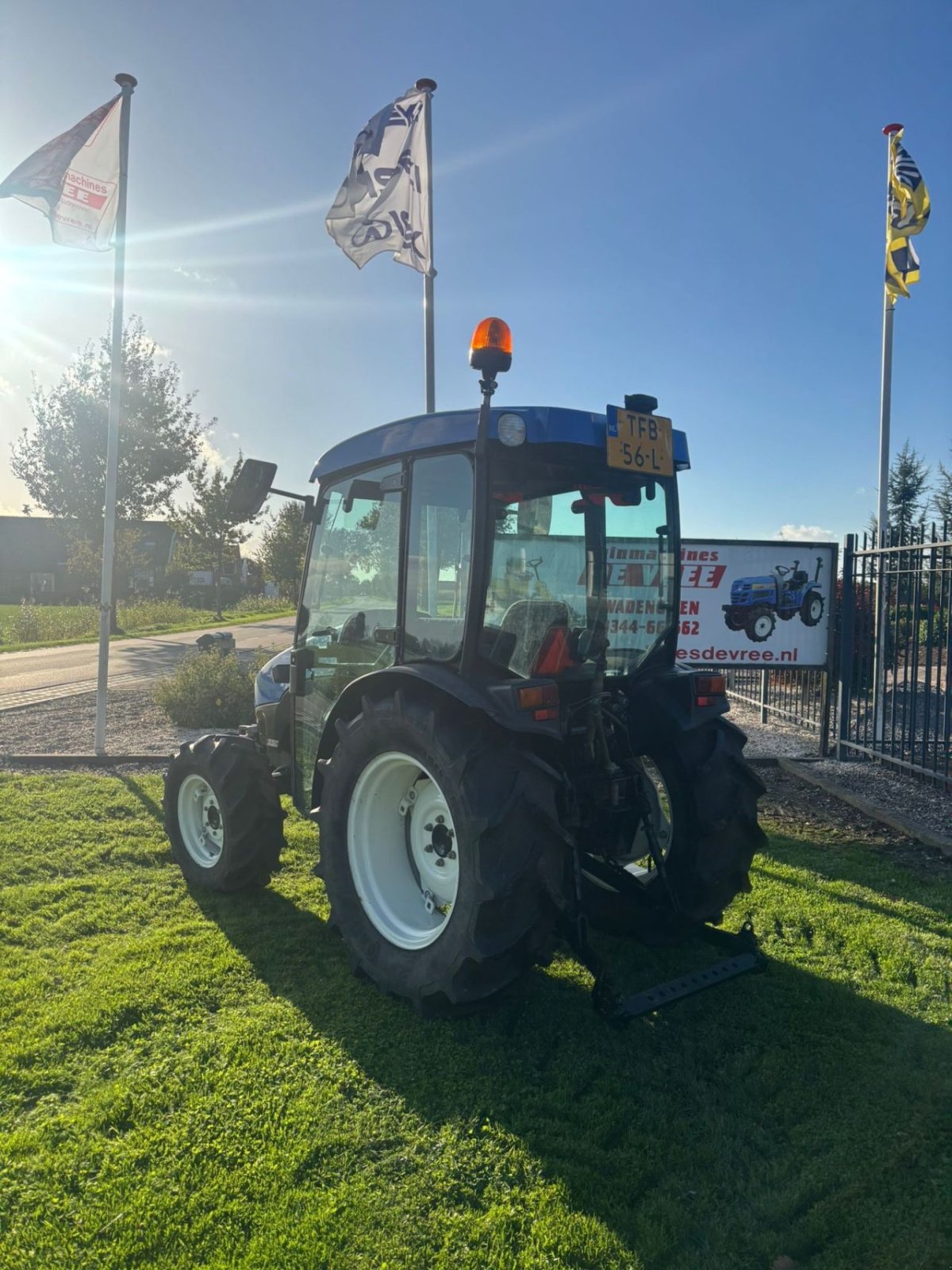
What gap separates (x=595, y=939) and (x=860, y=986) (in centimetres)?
116

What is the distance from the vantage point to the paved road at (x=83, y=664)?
13172 millimetres

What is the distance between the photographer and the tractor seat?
342 centimetres

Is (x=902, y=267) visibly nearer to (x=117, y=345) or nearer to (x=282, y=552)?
(x=117, y=345)

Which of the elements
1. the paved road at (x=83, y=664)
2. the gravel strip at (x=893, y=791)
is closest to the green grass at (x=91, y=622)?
the paved road at (x=83, y=664)

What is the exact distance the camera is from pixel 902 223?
9.81 meters

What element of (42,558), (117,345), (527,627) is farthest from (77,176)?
(42,558)

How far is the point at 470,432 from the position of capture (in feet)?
11.1

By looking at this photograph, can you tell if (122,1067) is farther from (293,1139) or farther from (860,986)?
(860,986)

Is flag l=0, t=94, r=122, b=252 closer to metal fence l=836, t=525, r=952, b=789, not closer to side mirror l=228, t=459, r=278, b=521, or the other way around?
side mirror l=228, t=459, r=278, b=521

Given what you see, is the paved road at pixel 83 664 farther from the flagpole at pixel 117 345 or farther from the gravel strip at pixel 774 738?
the gravel strip at pixel 774 738

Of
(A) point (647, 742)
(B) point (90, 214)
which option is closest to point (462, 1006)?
(A) point (647, 742)

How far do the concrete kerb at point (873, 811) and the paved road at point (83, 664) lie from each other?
9.80 metres

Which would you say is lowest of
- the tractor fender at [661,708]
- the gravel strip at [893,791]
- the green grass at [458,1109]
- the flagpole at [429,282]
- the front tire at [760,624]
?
the green grass at [458,1109]

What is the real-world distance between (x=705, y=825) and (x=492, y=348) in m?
2.18
